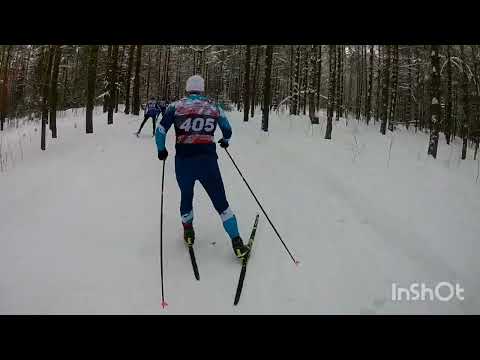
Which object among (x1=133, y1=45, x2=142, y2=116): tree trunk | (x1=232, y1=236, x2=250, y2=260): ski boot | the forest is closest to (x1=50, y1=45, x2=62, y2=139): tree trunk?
the forest

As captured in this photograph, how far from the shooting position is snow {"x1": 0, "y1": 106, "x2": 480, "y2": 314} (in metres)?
3.60

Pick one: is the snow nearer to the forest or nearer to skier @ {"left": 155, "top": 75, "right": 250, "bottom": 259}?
skier @ {"left": 155, "top": 75, "right": 250, "bottom": 259}

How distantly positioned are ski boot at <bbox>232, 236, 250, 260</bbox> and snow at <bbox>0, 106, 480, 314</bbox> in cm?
17

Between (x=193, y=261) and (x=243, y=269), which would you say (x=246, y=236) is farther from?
(x=193, y=261)

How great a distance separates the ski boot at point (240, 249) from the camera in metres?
4.24

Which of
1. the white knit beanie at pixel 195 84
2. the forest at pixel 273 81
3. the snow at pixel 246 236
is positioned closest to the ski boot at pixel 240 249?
the snow at pixel 246 236

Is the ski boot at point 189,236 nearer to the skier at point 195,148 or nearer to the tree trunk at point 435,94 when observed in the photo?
the skier at point 195,148

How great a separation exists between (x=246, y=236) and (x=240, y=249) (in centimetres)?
67

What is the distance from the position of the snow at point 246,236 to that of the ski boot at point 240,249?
0.17 meters

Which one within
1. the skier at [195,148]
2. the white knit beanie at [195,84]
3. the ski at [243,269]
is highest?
the white knit beanie at [195,84]

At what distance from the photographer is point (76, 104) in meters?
34.6
